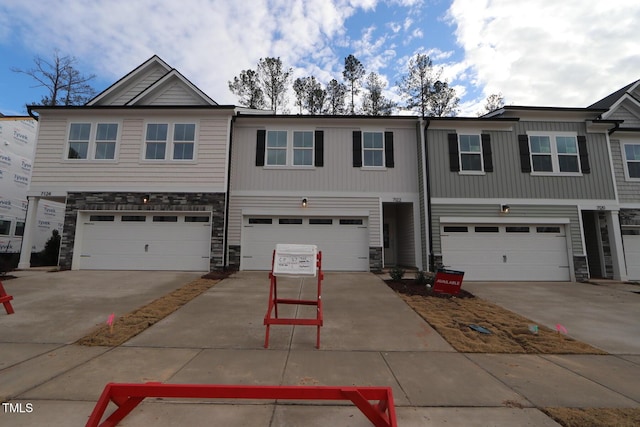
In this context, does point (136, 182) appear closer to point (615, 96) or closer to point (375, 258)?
point (375, 258)

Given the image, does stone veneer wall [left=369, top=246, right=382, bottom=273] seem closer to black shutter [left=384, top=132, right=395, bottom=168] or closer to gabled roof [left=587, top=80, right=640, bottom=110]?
black shutter [left=384, top=132, right=395, bottom=168]

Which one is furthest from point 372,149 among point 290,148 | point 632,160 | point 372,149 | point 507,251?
point 632,160

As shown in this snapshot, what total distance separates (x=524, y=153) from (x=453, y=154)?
105 inches

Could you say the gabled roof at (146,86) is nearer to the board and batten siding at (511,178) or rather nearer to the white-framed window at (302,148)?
the white-framed window at (302,148)

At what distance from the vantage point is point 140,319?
18.3 ft

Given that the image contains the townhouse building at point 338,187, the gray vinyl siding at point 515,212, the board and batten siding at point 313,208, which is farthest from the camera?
the board and batten siding at point 313,208

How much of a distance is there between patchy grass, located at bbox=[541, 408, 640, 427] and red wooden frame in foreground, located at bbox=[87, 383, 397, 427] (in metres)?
1.78

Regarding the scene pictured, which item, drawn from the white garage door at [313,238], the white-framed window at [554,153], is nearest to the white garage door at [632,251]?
the white-framed window at [554,153]

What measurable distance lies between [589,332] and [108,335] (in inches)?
327

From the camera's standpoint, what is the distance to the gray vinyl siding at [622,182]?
11.7 metres

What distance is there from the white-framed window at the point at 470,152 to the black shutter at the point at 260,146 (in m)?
7.50

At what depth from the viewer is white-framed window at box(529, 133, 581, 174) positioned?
11.5 m

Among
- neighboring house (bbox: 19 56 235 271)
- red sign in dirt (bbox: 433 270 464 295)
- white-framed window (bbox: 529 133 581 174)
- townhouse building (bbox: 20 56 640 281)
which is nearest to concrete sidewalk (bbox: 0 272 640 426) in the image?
red sign in dirt (bbox: 433 270 464 295)

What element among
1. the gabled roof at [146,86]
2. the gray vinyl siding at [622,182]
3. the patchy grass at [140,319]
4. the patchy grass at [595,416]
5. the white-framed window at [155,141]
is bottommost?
the patchy grass at [595,416]
